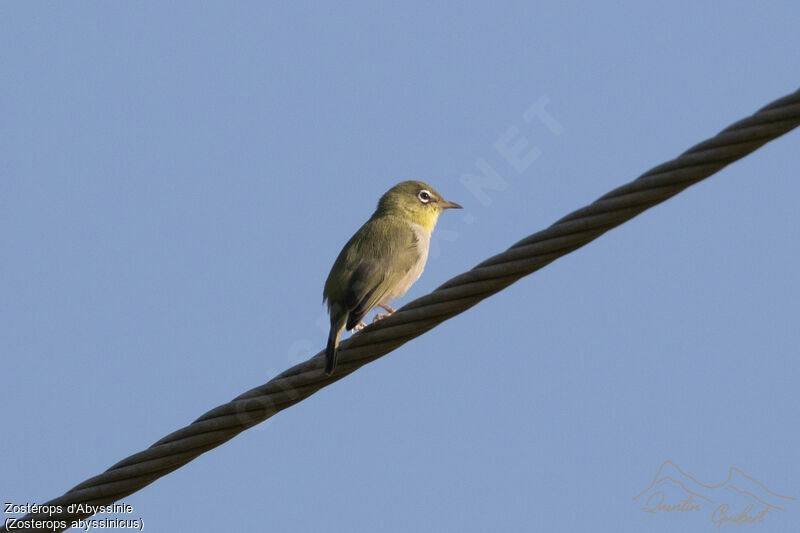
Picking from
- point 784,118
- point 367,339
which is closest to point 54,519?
point 367,339

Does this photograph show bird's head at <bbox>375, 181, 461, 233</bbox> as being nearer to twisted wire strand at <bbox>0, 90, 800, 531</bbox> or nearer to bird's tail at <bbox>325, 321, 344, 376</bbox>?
bird's tail at <bbox>325, 321, 344, 376</bbox>

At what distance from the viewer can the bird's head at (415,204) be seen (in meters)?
10.1

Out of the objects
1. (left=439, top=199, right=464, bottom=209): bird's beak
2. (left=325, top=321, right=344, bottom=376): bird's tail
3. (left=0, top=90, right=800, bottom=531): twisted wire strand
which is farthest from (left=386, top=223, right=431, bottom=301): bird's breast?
(left=0, top=90, right=800, bottom=531): twisted wire strand

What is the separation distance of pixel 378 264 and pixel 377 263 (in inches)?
0.6

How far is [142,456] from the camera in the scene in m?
5.43

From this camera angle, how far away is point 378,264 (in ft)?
27.7

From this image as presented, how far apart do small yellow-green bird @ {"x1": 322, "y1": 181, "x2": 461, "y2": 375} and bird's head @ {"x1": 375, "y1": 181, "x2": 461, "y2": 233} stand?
13mm

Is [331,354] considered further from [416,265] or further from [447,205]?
[447,205]

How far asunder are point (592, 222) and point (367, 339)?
5.19 feet

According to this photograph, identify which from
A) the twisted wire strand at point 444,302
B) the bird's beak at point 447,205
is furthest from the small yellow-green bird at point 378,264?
the twisted wire strand at point 444,302

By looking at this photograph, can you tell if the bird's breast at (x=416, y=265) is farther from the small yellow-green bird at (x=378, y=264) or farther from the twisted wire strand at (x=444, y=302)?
the twisted wire strand at (x=444, y=302)

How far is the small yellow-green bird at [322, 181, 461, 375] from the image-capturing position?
7.96m

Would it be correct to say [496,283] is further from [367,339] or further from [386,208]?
[386,208]

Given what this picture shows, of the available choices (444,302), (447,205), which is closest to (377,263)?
(447,205)
